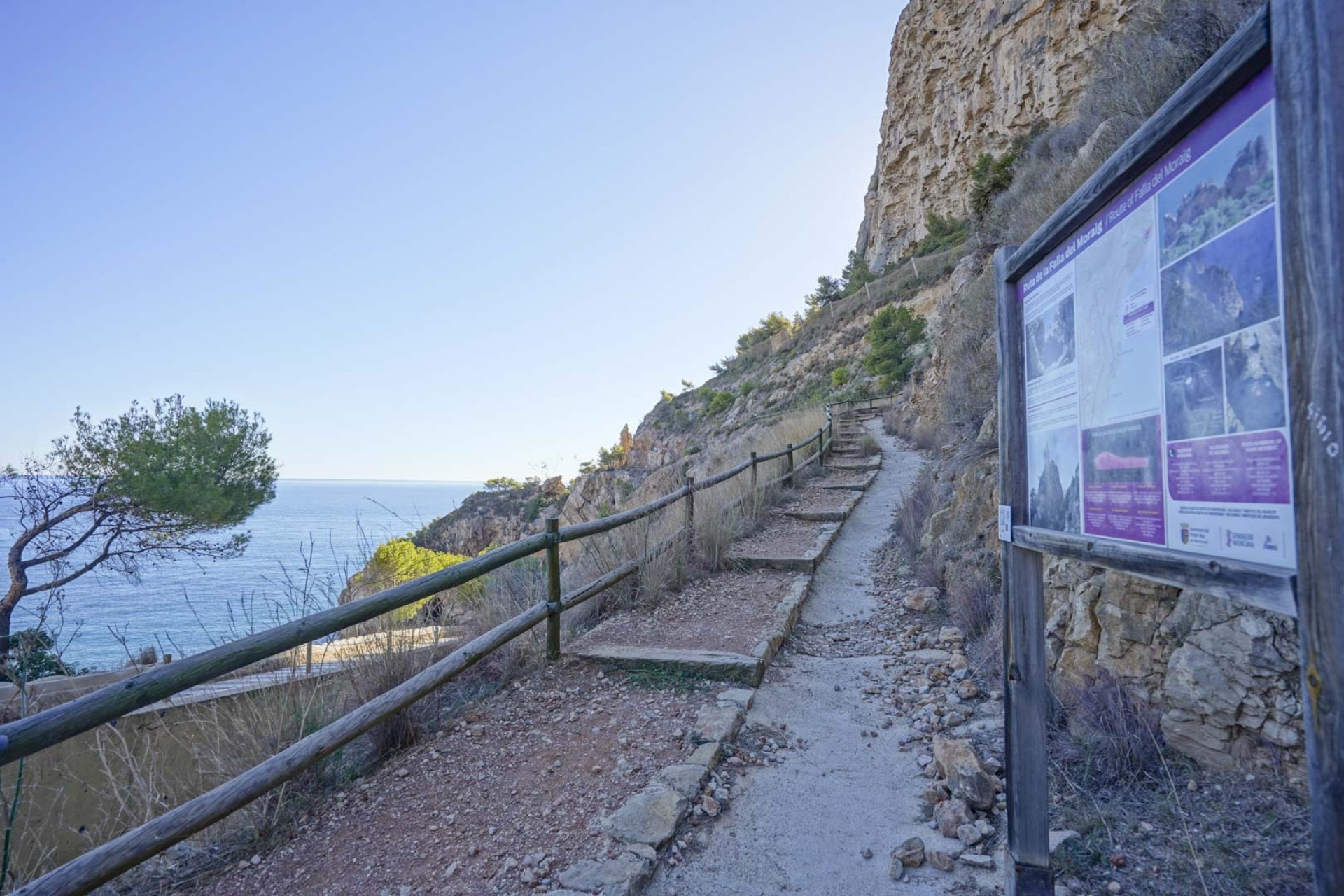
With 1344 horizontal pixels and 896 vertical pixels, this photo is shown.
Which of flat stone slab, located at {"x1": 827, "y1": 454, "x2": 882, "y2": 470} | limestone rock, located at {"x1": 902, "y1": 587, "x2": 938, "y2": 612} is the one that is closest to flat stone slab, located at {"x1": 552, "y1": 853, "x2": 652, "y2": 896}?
limestone rock, located at {"x1": 902, "y1": 587, "x2": 938, "y2": 612}

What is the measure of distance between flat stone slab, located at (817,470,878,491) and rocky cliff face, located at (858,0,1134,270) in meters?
15.2

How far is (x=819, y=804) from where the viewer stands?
2.78 m

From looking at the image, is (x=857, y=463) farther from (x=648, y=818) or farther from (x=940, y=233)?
(x=940, y=233)

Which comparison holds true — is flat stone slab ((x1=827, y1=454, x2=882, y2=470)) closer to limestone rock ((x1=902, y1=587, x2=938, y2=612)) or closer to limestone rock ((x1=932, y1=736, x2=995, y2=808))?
limestone rock ((x1=902, y1=587, x2=938, y2=612))

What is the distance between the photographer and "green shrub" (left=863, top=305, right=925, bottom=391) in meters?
20.9

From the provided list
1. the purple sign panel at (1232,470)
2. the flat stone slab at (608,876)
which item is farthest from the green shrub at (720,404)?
the purple sign panel at (1232,470)

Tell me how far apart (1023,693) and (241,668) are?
2920 millimetres

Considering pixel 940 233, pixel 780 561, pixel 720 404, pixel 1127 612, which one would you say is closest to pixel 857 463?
pixel 780 561

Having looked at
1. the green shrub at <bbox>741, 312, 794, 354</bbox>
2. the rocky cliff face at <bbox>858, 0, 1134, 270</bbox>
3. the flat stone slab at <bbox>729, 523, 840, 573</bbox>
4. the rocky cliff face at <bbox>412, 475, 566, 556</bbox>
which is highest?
the rocky cliff face at <bbox>858, 0, 1134, 270</bbox>

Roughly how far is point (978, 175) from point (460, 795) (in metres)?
23.6

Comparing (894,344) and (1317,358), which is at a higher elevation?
(894,344)

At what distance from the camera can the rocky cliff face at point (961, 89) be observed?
74.3 feet

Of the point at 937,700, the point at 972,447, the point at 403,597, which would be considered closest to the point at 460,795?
the point at 403,597

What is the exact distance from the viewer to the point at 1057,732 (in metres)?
2.85
